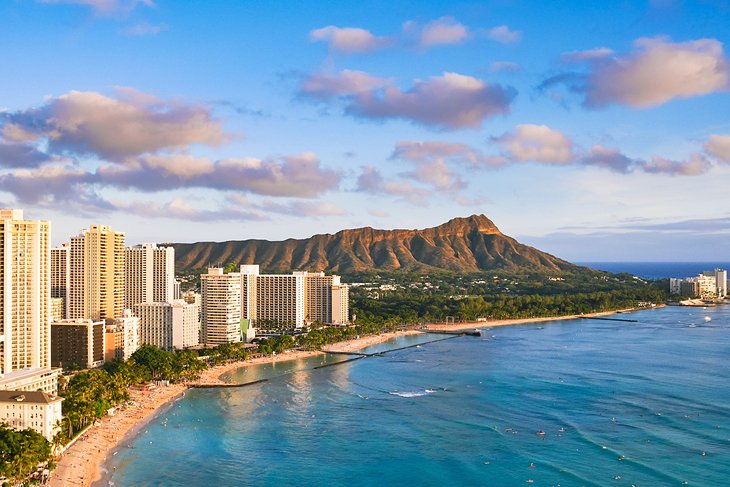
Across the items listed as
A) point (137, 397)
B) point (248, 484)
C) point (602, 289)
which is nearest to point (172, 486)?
point (248, 484)

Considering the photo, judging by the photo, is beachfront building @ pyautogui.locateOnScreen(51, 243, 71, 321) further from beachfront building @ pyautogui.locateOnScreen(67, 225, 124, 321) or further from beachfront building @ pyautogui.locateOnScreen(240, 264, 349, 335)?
beachfront building @ pyautogui.locateOnScreen(240, 264, 349, 335)

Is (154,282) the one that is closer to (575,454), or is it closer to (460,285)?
(575,454)

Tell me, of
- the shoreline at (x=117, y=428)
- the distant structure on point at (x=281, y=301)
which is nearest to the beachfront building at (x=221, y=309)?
the distant structure on point at (x=281, y=301)

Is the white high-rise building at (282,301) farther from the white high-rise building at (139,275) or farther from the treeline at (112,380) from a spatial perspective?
the treeline at (112,380)

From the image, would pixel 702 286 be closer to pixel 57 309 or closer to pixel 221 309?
pixel 221 309

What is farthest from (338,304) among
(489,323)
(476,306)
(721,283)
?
(721,283)

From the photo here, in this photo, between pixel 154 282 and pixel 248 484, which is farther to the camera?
pixel 154 282

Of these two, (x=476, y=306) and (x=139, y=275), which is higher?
(x=139, y=275)

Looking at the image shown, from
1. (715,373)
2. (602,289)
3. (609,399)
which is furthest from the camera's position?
(602,289)
